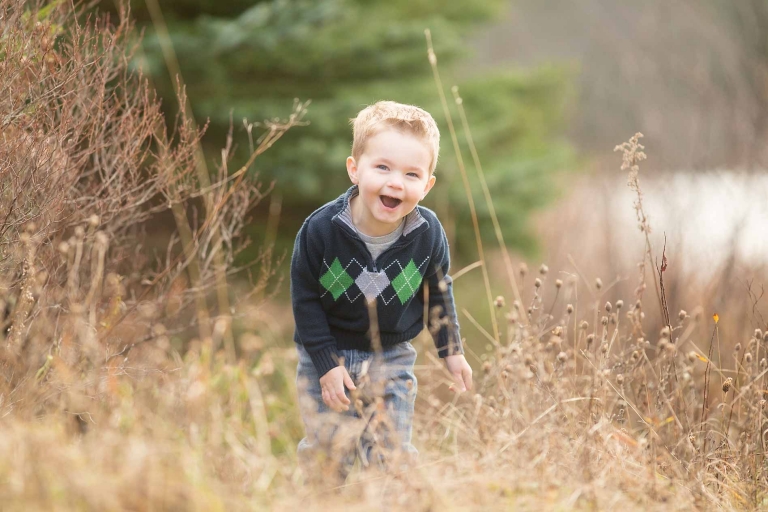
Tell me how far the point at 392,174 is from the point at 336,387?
760mm

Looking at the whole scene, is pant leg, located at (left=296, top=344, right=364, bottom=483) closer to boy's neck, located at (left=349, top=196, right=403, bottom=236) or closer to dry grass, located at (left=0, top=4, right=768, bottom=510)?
dry grass, located at (left=0, top=4, right=768, bottom=510)

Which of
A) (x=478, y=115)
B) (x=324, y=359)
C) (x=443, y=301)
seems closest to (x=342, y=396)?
(x=324, y=359)

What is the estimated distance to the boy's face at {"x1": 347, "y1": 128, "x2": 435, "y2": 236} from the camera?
271cm

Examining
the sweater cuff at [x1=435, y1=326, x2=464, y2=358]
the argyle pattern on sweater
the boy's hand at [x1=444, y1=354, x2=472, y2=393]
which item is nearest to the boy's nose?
the argyle pattern on sweater

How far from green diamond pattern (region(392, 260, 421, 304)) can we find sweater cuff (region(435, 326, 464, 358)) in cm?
20

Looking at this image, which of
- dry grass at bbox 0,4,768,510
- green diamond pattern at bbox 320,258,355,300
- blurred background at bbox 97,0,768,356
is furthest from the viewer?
blurred background at bbox 97,0,768,356

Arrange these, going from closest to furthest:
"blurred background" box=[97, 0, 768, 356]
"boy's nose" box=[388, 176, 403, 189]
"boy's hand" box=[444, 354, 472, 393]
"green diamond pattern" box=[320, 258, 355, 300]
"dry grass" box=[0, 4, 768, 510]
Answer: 1. "dry grass" box=[0, 4, 768, 510]
2. "boy's nose" box=[388, 176, 403, 189]
3. "green diamond pattern" box=[320, 258, 355, 300]
4. "boy's hand" box=[444, 354, 472, 393]
5. "blurred background" box=[97, 0, 768, 356]

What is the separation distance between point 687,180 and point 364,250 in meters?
5.20

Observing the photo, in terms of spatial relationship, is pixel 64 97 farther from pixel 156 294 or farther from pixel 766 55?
pixel 766 55

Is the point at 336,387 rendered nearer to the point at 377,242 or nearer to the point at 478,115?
the point at 377,242

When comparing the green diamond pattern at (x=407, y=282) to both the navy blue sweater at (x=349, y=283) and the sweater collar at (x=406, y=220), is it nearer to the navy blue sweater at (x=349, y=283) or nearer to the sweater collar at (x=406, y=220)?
the navy blue sweater at (x=349, y=283)

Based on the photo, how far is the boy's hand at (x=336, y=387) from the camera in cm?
271

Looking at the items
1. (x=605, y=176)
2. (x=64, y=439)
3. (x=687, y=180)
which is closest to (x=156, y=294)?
(x=64, y=439)

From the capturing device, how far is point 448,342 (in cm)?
296
